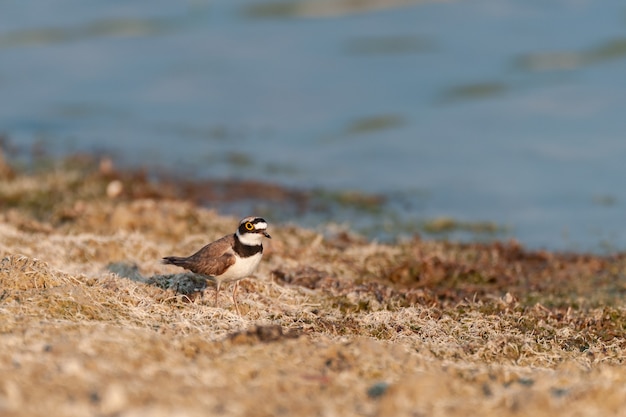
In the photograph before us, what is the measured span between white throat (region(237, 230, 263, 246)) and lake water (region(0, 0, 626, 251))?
6.09m

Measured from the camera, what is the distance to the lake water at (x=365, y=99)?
16938mm

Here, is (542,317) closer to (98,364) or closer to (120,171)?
(98,364)

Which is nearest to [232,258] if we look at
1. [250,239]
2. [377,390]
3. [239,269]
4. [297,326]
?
[239,269]

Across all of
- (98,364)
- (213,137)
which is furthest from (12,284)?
(213,137)

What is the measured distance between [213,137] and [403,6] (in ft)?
39.3

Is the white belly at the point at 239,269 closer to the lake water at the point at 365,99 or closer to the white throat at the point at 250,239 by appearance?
the white throat at the point at 250,239

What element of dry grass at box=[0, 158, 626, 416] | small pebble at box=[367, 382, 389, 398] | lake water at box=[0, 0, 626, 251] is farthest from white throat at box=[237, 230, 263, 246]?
lake water at box=[0, 0, 626, 251]

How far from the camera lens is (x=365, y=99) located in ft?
73.5

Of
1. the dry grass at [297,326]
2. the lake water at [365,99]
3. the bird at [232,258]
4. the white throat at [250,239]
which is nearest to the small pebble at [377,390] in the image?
the dry grass at [297,326]

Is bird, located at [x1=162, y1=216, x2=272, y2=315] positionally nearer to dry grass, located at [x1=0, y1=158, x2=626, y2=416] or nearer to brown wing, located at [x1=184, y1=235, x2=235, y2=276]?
brown wing, located at [x1=184, y1=235, x2=235, y2=276]

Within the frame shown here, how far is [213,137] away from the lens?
20984 mm

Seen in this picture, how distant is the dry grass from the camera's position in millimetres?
5555

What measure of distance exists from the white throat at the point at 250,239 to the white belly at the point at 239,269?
142 millimetres

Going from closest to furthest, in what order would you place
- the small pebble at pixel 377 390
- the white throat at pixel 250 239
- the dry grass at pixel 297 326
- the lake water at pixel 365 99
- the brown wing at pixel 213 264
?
the dry grass at pixel 297 326
the small pebble at pixel 377 390
the brown wing at pixel 213 264
the white throat at pixel 250 239
the lake water at pixel 365 99
